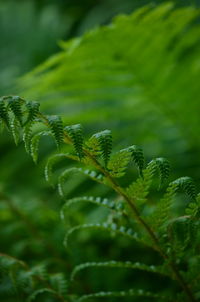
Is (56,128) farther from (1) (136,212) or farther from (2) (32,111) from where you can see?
(1) (136,212)

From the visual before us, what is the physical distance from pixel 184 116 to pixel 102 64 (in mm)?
307

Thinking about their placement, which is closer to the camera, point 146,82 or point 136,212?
point 136,212

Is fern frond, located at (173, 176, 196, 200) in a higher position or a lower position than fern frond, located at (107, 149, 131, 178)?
lower

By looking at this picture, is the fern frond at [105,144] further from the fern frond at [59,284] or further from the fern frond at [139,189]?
the fern frond at [59,284]

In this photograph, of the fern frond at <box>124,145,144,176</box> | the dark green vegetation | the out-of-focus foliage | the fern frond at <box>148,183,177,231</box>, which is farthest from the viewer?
the out-of-focus foliage

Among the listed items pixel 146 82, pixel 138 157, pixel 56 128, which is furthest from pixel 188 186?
pixel 146 82

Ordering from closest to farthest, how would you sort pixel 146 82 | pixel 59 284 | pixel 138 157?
1. pixel 138 157
2. pixel 59 284
3. pixel 146 82

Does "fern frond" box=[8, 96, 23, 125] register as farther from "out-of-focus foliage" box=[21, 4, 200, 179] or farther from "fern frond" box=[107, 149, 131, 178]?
"out-of-focus foliage" box=[21, 4, 200, 179]

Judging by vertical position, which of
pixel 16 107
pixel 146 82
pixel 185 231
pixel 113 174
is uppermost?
pixel 146 82

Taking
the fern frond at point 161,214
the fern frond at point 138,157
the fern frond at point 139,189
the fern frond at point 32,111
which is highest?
the fern frond at point 32,111

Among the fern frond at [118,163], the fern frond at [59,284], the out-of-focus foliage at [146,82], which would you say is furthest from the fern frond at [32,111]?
the out-of-focus foliage at [146,82]

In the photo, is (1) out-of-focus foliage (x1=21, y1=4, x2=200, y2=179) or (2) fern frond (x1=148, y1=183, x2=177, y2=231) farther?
(1) out-of-focus foliage (x1=21, y1=4, x2=200, y2=179)

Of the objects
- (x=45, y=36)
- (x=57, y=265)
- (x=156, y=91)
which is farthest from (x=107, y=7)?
(x=57, y=265)

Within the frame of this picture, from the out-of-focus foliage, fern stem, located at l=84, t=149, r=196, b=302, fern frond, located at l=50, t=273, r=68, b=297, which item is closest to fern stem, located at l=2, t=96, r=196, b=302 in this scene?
fern stem, located at l=84, t=149, r=196, b=302
